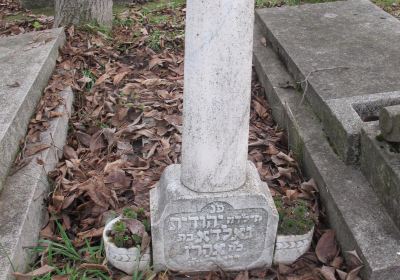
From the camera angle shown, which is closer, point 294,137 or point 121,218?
point 121,218

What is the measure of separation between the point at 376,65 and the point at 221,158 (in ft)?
6.57

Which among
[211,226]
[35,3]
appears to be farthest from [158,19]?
[211,226]

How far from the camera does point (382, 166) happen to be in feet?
8.11

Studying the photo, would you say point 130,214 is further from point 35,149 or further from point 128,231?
point 35,149

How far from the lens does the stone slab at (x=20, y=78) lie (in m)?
2.85

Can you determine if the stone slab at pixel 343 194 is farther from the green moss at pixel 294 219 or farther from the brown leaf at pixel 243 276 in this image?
the brown leaf at pixel 243 276

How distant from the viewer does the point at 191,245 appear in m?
2.35

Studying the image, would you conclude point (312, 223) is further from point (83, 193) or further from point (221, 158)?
point (83, 193)

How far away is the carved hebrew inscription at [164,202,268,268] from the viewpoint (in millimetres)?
2266

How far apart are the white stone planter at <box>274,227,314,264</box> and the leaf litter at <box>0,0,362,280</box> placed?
5 centimetres

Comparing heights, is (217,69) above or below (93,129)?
above

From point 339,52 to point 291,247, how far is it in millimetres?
1990

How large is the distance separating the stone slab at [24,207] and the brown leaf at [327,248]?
1.47m

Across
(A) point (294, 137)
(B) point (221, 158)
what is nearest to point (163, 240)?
(B) point (221, 158)
